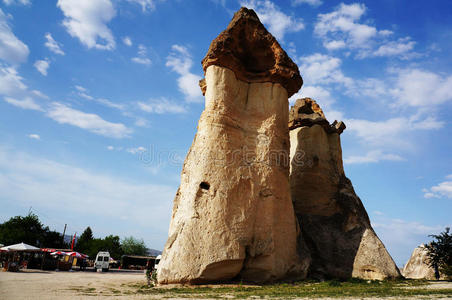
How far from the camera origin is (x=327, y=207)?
62.2ft

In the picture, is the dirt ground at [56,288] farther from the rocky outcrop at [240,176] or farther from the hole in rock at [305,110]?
the hole in rock at [305,110]

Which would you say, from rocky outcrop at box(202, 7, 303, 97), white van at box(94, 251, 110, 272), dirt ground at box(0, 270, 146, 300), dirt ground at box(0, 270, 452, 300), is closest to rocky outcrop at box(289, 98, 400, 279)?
dirt ground at box(0, 270, 452, 300)

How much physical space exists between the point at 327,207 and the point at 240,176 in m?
7.88

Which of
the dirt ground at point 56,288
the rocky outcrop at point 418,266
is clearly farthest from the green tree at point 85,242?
the rocky outcrop at point 418,266

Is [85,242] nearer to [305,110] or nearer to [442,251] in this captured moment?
[305,110]

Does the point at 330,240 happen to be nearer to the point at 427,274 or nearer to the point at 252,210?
the point at 252,210

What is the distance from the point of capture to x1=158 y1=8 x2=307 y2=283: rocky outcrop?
1194 centimetres

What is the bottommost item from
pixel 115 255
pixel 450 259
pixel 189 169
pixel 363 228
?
pixel 115 255

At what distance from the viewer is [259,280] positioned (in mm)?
12836

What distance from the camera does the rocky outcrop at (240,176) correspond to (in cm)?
1194

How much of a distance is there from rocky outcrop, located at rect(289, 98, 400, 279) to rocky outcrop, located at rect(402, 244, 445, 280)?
10067mm

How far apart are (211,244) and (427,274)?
20279mm

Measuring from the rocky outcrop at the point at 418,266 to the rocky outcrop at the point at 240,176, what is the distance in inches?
606

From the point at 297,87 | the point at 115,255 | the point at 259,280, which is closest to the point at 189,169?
the point at 259,280
